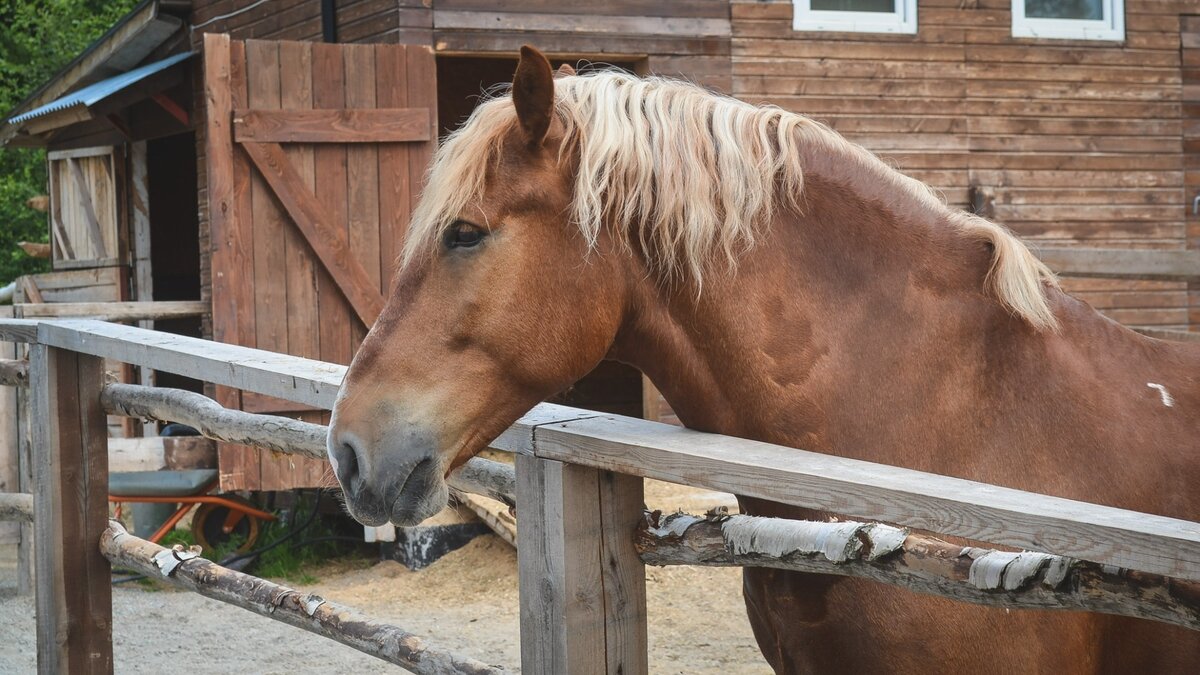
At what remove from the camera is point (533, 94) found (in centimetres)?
186

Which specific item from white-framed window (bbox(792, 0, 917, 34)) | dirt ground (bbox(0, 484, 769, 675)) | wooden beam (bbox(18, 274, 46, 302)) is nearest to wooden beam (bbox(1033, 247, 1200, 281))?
dirt ground (bbox(0, 484, 769, 675))

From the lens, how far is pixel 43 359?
3080 millimetres

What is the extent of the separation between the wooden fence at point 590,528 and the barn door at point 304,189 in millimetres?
2806

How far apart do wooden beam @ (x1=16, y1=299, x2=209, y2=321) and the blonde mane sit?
16.6 ft

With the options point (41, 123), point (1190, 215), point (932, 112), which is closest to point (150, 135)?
point (41, 123)

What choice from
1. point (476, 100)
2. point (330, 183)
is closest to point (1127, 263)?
point (330, 183)

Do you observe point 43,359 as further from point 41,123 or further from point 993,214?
point 41,123

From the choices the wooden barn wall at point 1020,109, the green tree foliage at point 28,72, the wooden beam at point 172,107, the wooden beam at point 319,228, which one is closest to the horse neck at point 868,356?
the wooden beam at point 319,228

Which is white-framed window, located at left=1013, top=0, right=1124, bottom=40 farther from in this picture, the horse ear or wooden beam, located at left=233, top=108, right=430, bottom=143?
the horse ear

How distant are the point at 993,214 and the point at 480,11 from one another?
3.82 metres

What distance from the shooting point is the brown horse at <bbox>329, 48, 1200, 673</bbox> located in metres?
1.84

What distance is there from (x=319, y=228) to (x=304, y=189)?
22 centimetres

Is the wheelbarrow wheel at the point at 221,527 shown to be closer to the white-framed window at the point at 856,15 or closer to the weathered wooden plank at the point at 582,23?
the weathered wooden plank at the point at 582,23

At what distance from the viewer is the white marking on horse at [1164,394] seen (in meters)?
2.11
